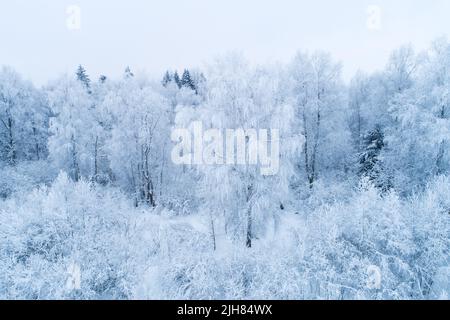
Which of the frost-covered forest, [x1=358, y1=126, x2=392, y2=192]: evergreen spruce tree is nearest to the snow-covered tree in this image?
the frost-covered forest

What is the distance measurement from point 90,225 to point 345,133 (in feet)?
55.0

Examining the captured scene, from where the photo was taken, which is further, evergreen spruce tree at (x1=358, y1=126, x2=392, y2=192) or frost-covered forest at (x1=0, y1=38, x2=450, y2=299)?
evergreen spruce tree at (x1=358, y1=126, x2=392, y2=192)

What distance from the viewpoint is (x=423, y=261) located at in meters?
9.07

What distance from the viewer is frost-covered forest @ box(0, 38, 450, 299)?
8.16 metres

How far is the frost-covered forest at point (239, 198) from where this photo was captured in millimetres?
8164

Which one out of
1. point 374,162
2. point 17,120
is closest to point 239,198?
point 374,162

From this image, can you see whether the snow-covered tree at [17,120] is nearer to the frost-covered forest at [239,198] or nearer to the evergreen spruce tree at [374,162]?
the frost-covered forest at [239,198]

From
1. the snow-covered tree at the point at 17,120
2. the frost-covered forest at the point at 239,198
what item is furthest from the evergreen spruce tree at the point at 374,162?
the snow-covered tree at the point at 17,120

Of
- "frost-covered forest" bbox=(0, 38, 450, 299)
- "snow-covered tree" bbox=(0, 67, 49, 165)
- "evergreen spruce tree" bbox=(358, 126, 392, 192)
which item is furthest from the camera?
"snow-covered tree" bbox=(0, 67, 49, 165)

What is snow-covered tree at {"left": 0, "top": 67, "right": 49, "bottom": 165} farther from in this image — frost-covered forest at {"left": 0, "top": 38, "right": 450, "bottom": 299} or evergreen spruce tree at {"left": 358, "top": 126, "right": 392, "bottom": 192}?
evergreen spruce tree at {"left": 358, "top": 126, "right": 392, "bottom": 192}

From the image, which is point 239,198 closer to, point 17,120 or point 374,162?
point 374,162

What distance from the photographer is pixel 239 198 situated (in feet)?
42.3
